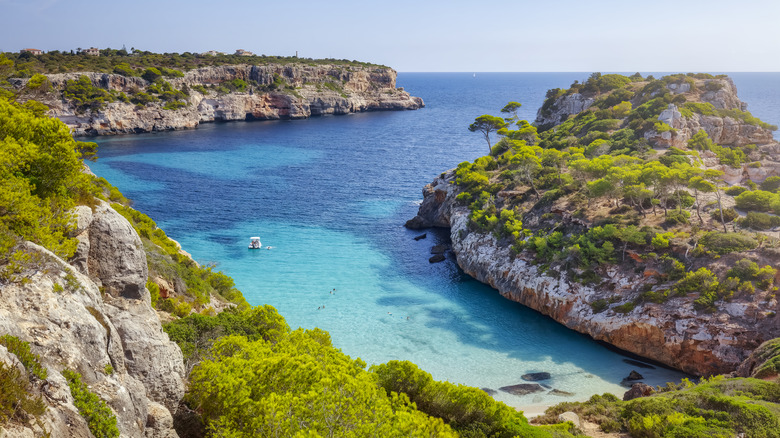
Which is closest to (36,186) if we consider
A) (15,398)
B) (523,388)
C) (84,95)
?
(15,398)

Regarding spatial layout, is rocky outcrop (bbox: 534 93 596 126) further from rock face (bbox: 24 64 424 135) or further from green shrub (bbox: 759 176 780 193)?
rock face (bbox: 24 64 424 135)

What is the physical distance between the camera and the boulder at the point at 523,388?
27.4m

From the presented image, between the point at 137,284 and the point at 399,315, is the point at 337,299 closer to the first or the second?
the point at 399,315

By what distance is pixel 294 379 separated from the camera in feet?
42.4

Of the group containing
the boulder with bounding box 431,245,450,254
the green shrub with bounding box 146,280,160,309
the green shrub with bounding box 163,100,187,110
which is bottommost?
the boulder with bounding box 431,245,450,254

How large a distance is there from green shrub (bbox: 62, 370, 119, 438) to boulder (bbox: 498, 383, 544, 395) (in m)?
22.5

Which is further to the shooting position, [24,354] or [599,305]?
[599,305]

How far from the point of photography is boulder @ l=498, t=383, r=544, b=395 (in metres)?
27.4

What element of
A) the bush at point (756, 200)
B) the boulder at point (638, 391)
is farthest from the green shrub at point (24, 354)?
the bush at point (756, 200)

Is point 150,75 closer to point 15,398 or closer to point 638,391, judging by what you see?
point 638,391

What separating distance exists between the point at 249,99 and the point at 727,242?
128165 mm

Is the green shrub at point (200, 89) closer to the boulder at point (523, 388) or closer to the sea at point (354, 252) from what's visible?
the sea at point (354, 252)

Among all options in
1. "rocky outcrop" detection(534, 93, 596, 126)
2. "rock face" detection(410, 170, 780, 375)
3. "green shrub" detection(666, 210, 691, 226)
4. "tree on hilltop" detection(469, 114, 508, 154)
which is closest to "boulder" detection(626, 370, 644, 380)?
"rock face" detection(410, 170, 780, 375)

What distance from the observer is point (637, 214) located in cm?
3812
